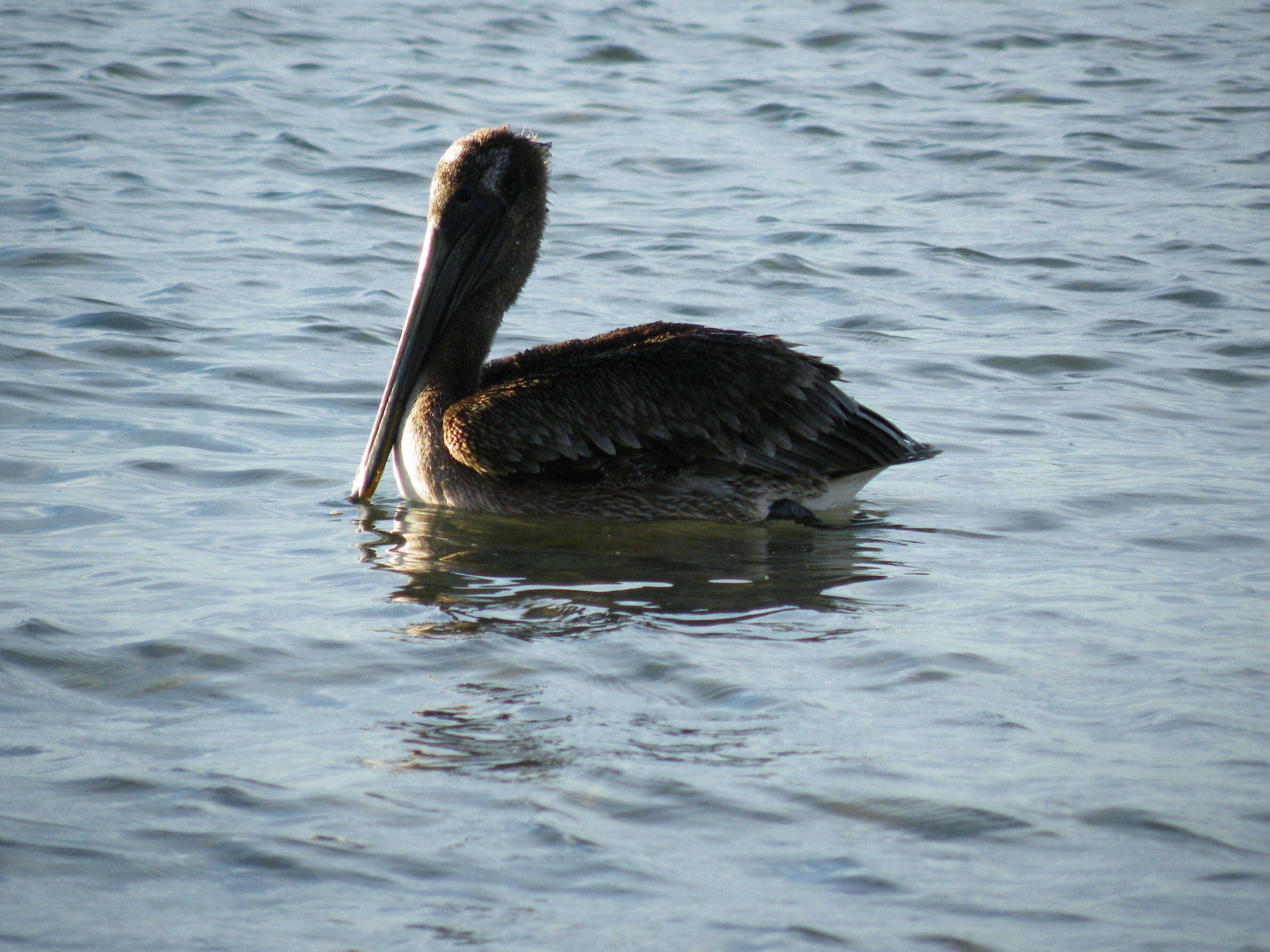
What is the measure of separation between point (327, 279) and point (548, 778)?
6.05 meters

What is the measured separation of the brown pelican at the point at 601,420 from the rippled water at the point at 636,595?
169 millimetres

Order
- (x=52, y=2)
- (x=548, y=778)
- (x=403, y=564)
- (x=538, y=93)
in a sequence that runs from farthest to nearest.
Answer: (x=52, y=2), (x=538, y=93), (x=403, y=564), (x=548, y=778)

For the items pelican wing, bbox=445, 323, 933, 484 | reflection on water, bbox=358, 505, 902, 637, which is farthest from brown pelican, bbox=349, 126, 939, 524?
reflection on water, bbox=358, 505, 902, 637

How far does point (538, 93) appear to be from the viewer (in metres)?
14.4

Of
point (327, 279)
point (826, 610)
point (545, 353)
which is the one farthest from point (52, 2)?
point (826, 610)

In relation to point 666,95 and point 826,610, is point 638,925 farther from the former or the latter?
point 666,95

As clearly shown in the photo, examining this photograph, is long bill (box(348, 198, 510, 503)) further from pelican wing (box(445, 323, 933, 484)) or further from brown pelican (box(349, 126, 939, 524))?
pelican wing (box(445, 323, 933, 484))

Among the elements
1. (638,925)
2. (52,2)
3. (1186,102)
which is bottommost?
(638,925)

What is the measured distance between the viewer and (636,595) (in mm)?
4668

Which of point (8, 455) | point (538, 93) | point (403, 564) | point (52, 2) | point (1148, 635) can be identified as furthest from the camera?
point (52, 2)

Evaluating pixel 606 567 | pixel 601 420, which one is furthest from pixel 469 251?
pixel 606 567

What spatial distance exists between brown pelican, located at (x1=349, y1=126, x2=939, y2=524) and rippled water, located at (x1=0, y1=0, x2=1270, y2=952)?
169mm

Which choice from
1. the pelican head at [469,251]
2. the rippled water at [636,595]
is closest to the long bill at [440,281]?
the pelican head at [469,251]

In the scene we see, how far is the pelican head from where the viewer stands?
591 centimetres
